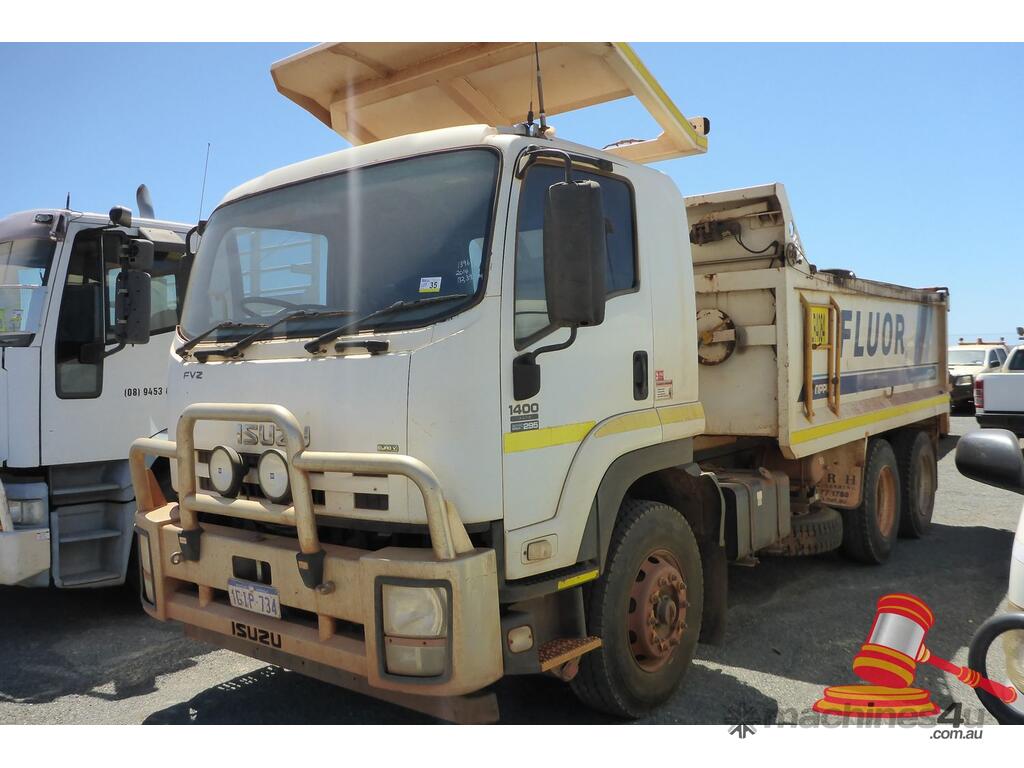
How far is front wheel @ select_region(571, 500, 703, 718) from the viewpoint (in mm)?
3443

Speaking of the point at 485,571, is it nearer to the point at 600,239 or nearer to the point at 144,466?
the point at 600,239

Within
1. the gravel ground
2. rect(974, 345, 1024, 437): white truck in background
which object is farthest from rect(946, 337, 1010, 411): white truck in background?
the gravel ground

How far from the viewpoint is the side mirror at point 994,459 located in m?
2.77

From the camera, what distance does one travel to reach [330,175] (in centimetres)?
357

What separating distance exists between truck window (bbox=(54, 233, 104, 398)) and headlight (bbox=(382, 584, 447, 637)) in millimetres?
3461

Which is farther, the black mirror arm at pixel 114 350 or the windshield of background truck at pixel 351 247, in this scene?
the black mirror arm at pixel 114 350

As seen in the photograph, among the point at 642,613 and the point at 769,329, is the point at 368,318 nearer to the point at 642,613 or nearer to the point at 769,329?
the point at 642,613

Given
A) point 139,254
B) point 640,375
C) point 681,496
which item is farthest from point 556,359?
point 139,254

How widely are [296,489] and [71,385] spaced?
3072 millimetres

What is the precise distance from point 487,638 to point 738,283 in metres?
3.26

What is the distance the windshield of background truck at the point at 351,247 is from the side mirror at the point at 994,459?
6.08ft

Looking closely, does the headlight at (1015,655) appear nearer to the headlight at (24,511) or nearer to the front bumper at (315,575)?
the front bumper at (315,575)

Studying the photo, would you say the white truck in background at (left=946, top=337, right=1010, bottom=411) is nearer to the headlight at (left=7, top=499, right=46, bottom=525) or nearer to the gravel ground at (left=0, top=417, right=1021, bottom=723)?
the gravel ground at (left=0, top=417, right=1021, bottom=723)

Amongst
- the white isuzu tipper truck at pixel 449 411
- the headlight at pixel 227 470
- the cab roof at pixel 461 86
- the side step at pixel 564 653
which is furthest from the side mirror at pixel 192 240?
the side step at pixel 564 653
